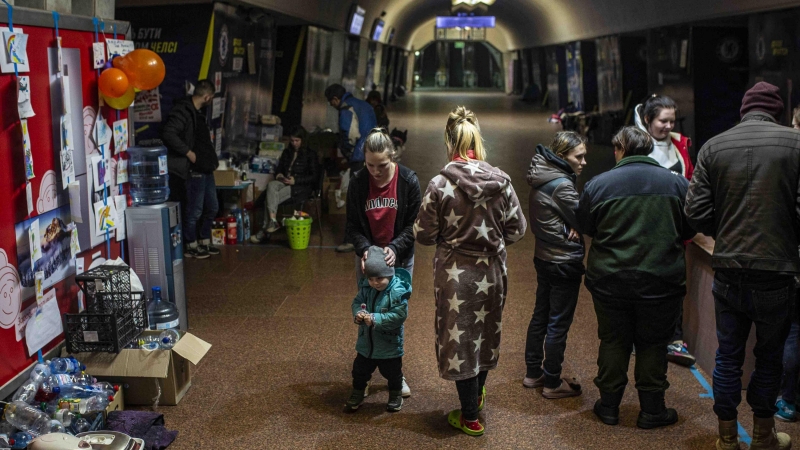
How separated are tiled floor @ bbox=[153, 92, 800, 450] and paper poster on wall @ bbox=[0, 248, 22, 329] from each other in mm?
961

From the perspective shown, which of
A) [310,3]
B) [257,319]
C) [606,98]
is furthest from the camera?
[606,98]

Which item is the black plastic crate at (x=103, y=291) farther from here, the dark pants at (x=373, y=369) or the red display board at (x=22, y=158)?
the dark pants at (x=373, y=369)

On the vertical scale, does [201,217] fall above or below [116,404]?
above

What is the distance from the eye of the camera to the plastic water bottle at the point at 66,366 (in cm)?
421

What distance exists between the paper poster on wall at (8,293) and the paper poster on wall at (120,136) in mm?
1391

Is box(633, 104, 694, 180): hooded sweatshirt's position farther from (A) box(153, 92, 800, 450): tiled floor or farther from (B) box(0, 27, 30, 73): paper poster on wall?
(B) box(0, 27, 30, 73): paper poster on wall

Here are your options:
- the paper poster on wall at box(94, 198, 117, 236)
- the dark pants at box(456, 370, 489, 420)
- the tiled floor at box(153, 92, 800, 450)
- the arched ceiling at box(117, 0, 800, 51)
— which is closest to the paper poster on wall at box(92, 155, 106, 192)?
the paper poster on wall at box(94, 198, 117, 236)

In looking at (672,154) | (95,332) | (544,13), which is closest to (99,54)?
(95,332)

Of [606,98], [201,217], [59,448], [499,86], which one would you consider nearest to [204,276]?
[201,217]

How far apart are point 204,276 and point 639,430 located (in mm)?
4367

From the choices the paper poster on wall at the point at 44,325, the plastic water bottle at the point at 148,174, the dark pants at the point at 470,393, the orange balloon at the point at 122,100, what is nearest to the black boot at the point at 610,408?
the dark pants at the point at 470,393

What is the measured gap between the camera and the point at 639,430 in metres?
4.15

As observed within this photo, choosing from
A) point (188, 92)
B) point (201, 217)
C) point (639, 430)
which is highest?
point (188, 92)

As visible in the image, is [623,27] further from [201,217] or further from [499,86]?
[499,86]
